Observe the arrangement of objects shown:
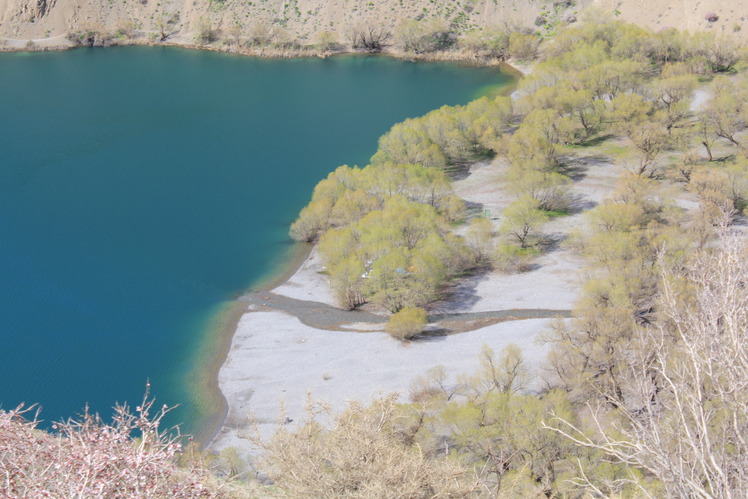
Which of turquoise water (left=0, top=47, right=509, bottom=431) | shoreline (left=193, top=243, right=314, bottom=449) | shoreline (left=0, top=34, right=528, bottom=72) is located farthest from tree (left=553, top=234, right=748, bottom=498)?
shoreline (left=0, top=34, right=528, bottom=72)

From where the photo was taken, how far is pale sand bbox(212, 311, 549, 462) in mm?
37156

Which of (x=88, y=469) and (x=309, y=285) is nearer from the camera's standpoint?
(x=88, y=469)

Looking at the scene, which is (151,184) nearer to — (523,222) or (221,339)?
Result: (221,339)

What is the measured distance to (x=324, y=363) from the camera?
1566 inches

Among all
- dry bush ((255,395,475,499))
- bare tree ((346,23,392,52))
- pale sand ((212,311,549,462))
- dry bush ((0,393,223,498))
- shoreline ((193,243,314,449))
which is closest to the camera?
dry bush ((0,393,223,498))

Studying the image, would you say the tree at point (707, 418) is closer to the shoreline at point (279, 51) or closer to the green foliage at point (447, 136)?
the green foliage at point (447, 136)

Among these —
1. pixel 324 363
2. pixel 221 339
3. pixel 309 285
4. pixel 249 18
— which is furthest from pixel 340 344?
pixel 249 18

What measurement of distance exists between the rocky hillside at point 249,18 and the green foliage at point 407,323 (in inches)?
2599

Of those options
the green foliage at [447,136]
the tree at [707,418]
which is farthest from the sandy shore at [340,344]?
the tree at [707,418]

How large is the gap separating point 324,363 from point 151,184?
30.2 meters

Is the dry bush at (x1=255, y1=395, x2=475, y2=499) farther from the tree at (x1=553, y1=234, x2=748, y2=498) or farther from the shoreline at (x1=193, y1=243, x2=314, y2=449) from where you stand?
the shoreline at (x1=193, y1=243, x2=314, y2=449)

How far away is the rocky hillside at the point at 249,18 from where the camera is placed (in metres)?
99.4

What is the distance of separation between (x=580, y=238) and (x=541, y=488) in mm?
25471

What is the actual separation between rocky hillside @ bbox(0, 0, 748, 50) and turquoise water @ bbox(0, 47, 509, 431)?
15.0 feet
